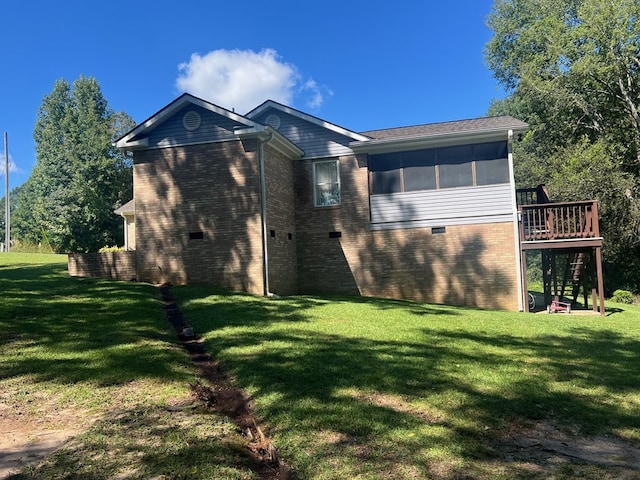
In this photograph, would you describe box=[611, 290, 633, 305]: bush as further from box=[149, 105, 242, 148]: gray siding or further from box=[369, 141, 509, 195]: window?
box=[149, 105, 242, 148]: gray siding

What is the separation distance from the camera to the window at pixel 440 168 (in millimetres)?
14859

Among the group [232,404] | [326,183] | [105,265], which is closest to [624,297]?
[326,183]

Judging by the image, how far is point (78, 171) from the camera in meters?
39.9

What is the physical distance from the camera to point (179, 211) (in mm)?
14203

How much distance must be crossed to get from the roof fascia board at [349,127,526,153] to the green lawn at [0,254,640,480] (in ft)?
21.8

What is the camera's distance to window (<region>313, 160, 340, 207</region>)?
16234mm

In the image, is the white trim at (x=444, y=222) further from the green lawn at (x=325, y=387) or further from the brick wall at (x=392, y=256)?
the green lawn at (x=325, y=387)

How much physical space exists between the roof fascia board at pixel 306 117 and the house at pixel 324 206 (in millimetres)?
41

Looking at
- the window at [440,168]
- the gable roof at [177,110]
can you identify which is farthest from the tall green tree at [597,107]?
the gable roof at [177,110]

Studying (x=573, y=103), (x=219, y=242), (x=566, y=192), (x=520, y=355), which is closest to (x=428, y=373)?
(x=520, y=355)

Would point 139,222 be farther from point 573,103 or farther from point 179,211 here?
point 573,103

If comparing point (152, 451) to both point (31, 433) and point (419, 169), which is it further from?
point (419, 169)

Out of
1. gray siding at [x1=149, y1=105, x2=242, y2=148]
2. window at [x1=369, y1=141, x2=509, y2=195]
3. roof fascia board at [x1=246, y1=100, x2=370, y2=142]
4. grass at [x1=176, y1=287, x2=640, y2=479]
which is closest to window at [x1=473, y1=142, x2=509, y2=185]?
window at [x1=369, y1=141, x2=509, y2=195]

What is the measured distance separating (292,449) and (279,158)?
12.1 meters
